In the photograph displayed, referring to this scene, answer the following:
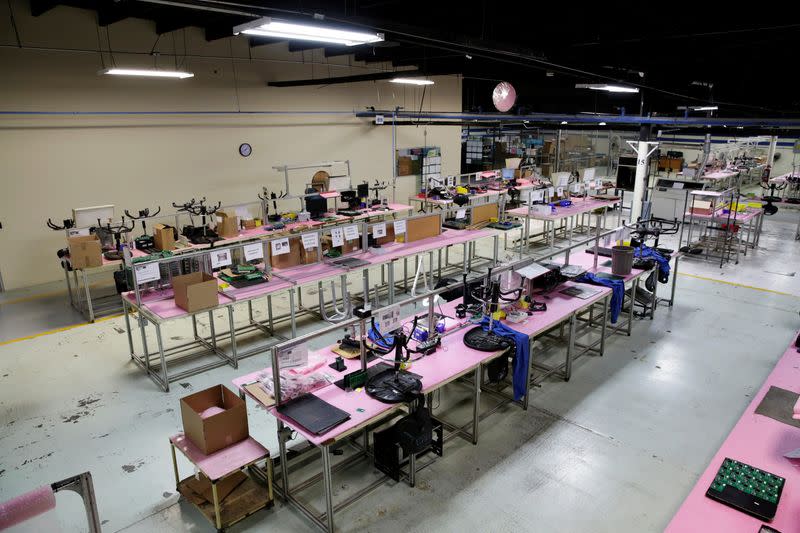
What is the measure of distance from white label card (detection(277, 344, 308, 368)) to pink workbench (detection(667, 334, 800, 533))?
2.34 m

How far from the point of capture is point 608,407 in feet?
16.0

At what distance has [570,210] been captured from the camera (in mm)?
10609

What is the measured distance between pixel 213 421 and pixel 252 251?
267 cm

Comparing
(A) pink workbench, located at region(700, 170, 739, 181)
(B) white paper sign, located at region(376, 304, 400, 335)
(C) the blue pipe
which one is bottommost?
(B) white paper sign, located at region(376, 304, 400, 335)

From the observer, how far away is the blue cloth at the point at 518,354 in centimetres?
437

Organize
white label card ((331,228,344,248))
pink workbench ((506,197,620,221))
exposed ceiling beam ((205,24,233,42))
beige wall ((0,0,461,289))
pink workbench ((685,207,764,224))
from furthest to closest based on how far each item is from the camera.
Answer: pink workbench ((506,197,620,221)) < pink workbench ((685,207,764,224)) < exposed ceiling beam ((205,24,233,42)) < beige wall ((0,0,461,289)) < white label card ((331,228,344,248))

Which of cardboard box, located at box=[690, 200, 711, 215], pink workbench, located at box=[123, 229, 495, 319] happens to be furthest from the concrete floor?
cardboard box, located at box=[690, 200, 711, 215]

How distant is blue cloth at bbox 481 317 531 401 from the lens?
437 cm

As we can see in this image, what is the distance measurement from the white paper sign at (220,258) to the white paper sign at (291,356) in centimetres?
235

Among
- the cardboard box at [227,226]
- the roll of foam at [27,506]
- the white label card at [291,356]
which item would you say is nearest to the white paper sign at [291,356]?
the white label card at [291,356]

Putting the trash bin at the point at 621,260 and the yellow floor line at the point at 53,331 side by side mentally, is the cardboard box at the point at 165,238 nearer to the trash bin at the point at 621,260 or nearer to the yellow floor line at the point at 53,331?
the yellow floor line at the point at 53,331

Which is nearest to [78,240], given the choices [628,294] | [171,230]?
[171,230]

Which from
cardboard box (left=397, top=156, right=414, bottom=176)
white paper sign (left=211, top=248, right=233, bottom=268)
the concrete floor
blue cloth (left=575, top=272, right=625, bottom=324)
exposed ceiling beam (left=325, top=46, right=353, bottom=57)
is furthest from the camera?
cardboard box (left=397, top=156, right=414, bottom=176)

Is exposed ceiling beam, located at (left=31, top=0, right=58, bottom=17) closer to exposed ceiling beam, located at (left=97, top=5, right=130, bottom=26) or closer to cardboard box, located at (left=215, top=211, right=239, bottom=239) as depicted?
exposed ceiling beam, located at (left=97, top=5, right=130, bottom=26)
